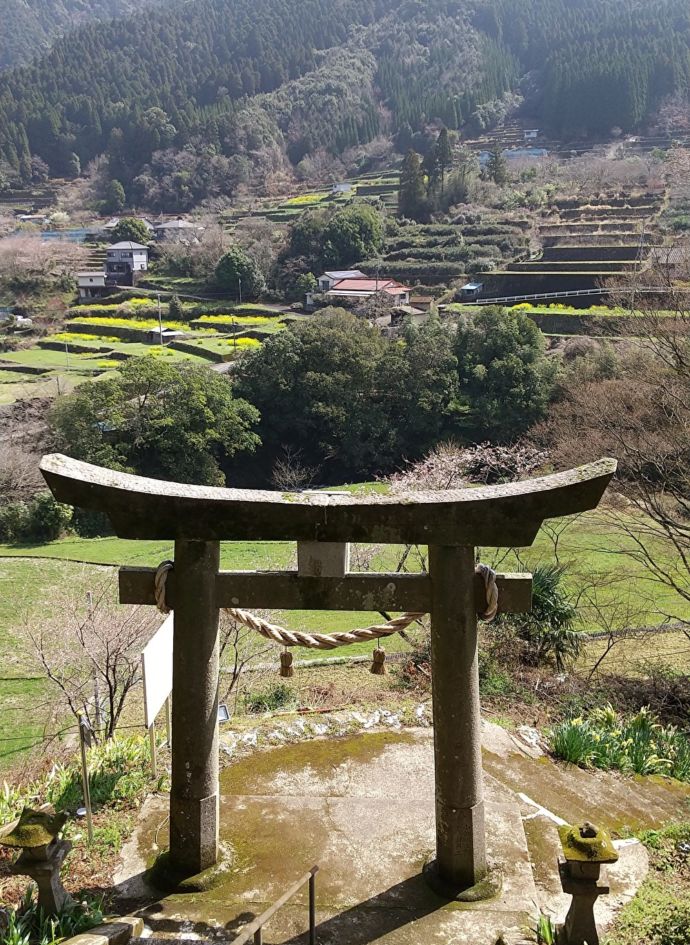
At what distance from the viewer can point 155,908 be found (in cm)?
444

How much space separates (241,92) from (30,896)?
12683cm

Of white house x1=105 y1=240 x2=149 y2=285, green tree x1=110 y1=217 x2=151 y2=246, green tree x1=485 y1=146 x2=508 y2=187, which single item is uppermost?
green tree x1=485 y1=146 x2=508 y2=187

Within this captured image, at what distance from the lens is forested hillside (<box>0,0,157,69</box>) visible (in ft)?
550

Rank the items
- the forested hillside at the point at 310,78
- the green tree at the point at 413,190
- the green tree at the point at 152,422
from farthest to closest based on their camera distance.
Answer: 1. the forested hillside at the point at 310,78
2. the green tree at the point at 413,190
3. the green tree at the point at 152,422

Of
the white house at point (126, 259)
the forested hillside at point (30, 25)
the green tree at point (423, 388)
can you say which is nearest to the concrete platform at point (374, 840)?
the green tree at point (423, 388)

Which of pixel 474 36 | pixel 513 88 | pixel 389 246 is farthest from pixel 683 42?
pixel 389 246

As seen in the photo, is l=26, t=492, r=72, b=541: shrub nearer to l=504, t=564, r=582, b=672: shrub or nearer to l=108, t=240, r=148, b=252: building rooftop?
l=504, t=564, r=582, b=672: shrub

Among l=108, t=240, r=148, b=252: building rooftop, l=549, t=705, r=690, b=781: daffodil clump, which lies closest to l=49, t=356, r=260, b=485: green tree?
l=549, t=705, r=690, b=781: daffodil clump

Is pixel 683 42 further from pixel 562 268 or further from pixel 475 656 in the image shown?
pixel 475 656

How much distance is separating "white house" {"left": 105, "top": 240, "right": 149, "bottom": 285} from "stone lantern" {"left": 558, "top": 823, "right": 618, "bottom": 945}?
6328 centimetres

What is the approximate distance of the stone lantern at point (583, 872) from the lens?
377 centimetres

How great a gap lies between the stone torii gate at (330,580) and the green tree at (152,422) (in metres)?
25.3

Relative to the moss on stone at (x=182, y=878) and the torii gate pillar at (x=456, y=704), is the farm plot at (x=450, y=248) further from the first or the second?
the moss on stone at (x=182, y=878)

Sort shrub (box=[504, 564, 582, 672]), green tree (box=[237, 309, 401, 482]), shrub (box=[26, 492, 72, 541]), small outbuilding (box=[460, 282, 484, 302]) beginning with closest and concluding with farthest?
shrub (box=[504, 564, 582, 672])
shrub (box=[26, 492, 72, 541])
green tree (box=[237, 309, 401, 482])
small outbuilding (box=[460, 282, 484, 302])
